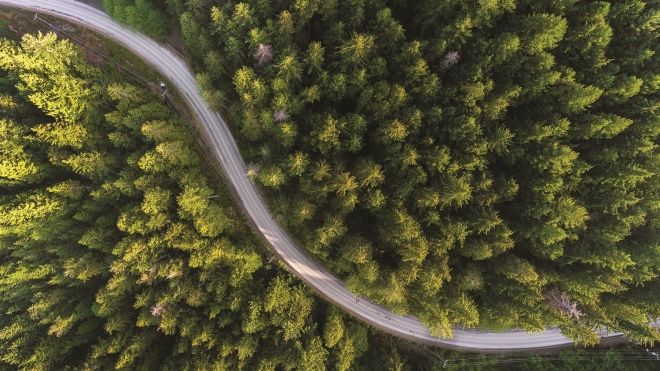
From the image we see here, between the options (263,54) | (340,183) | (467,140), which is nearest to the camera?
(467,140)

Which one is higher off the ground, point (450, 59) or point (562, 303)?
point (450, 59)

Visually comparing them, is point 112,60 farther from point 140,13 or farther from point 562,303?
point 562,303

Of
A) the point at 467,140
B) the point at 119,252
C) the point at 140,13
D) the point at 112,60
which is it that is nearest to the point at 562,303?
the point at 467,140

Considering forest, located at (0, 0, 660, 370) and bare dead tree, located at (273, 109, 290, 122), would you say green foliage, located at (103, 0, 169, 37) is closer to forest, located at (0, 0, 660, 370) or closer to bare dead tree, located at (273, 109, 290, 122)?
forest, located at (0, 0, 660, 370)

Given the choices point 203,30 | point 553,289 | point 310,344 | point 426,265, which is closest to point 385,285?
point 426,265

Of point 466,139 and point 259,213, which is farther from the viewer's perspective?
point 259,213

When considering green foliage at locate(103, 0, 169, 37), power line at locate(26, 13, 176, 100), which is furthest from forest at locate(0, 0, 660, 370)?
power line at locate(26, 13, 176, 100)
